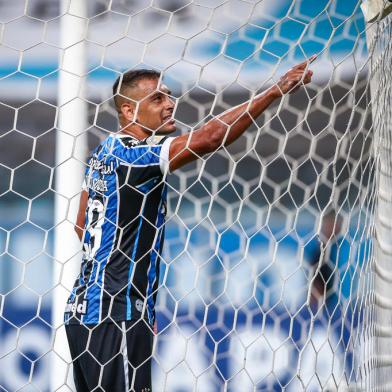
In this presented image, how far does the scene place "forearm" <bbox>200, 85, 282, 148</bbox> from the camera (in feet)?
5.27

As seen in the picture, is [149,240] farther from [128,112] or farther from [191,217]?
[191,217]

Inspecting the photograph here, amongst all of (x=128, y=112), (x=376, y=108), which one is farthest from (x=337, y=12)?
(x=128, y=112)

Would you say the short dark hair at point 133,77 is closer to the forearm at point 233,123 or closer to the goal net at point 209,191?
the goal net at point 209,191

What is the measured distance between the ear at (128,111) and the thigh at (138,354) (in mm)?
394

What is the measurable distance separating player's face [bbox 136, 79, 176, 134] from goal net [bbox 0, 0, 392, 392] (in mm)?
153

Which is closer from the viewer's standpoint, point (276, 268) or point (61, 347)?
point (61, 347)

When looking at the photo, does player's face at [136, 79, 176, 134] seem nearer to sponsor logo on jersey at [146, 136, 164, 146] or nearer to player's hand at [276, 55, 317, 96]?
sponsor logo on jersey at [146, 136, 164, 146]

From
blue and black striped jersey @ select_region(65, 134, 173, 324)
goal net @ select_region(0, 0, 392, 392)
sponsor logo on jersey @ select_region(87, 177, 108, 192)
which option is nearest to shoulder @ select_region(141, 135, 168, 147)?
blue and black striped jersey @ select_region(65, 134, 173, 324)

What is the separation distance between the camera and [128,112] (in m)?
1.79

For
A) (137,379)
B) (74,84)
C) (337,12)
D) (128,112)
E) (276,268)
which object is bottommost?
(276,268)

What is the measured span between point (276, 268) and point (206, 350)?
1.16 ft

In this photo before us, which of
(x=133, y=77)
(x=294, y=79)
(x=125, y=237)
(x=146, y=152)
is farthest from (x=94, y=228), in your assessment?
(x=294, y=79)

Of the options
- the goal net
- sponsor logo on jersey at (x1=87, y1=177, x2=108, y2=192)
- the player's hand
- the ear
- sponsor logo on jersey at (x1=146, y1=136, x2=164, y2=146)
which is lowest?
the goal net

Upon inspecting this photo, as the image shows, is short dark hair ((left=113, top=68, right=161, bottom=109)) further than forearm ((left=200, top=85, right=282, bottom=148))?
Yes
